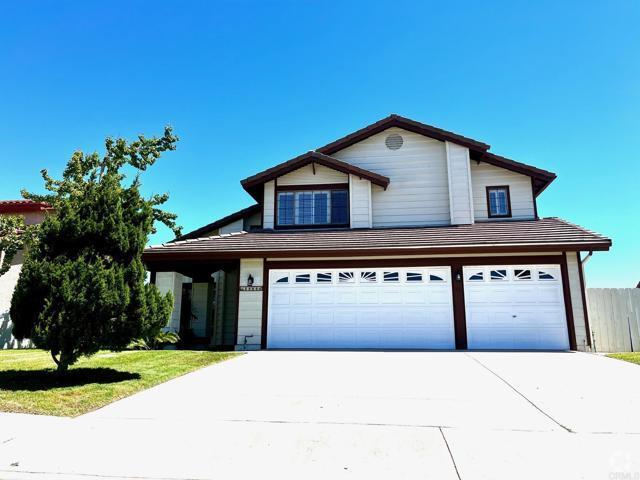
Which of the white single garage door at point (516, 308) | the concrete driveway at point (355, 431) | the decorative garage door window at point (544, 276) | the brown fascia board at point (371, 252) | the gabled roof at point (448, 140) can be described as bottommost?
the concrete driveway at point (355, 431)

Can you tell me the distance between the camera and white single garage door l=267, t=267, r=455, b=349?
1084 cm

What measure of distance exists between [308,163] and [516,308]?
8.08 meters

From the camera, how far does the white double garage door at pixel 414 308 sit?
10562mm

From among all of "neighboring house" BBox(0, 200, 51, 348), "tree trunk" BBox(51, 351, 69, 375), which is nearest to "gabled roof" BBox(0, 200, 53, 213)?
"neighboring house" BBox(0, 200, 51, 348)

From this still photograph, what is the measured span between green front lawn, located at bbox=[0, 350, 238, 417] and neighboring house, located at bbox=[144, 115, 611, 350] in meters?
3.12

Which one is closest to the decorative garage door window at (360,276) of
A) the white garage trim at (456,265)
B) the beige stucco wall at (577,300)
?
the white garage trim at (456,265)

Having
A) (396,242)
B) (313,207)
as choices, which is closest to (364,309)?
(396,242)

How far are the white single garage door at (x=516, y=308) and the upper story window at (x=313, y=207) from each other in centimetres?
489

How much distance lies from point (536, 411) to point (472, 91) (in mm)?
10585

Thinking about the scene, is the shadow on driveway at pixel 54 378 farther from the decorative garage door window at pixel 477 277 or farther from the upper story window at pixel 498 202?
the upper story window at pixel 498 202

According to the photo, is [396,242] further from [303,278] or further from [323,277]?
Result: [303,278]

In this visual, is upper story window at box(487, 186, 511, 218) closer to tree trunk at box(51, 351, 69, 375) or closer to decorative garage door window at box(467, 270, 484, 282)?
decorative garage door window at box(467, 270, 484, 282)

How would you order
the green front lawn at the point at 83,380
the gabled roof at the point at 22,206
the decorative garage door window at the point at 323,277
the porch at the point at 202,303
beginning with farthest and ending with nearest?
1. the gabled roof at the point at 22,206
2. the porch at the point at 202,303
3. the decorative garage door window at the point at 323,277
4. the green front lawn at the point at 83,380

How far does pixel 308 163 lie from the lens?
1369 cm
